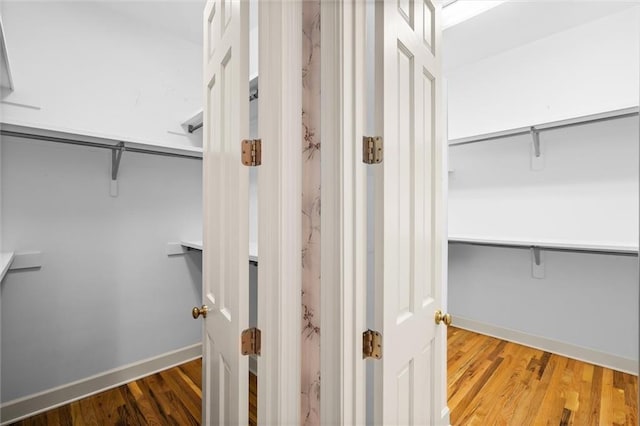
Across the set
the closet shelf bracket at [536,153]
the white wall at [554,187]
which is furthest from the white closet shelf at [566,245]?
the closet shelf bracket at [536,153]

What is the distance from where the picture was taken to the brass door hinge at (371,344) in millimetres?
805

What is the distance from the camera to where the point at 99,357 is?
75.5 inches

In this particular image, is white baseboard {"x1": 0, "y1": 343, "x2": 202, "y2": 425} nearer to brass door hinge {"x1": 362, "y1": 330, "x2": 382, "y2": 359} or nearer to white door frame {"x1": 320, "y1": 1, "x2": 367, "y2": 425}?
white door frame {"x1": 320, "y1": 1, "x2": 367, "y2": 425}

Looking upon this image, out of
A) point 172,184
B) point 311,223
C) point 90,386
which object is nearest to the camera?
point 311,223

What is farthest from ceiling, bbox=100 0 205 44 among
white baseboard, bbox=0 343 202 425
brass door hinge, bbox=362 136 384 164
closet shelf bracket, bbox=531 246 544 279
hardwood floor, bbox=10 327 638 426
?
closet shelf bracket, bbox=531 246 544 279

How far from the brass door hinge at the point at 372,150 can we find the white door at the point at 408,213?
0.06 feet

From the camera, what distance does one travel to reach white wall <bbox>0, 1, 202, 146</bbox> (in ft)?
5.56

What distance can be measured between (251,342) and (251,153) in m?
0.54

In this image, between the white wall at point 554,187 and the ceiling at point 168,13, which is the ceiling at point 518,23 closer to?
the white wall at point 554,187

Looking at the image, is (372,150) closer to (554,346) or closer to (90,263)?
(90,263)

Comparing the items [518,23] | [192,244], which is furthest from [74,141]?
[518,23]

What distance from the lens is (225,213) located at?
1.02 meters

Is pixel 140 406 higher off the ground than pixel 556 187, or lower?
lower

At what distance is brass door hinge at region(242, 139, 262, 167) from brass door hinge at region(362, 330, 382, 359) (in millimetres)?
562
